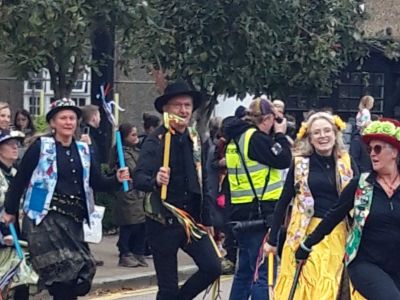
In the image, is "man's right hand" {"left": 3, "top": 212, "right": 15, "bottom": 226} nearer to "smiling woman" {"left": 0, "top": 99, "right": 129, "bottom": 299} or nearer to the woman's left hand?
"smiling woman" {"left": 0, "top": 99, "right": 129, "bottom": 299}

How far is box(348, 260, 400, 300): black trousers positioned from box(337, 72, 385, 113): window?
18.1m

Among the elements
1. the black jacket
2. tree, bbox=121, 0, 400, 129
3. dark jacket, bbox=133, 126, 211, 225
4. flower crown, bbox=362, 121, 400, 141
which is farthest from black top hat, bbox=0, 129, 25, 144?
the black jacket

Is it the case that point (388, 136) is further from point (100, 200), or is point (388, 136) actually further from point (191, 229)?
point (100, 200)

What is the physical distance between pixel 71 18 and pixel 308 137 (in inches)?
163

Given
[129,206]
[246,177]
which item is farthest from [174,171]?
[129,206]

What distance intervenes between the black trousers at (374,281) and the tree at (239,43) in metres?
7.55

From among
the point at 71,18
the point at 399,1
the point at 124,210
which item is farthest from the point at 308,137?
the point at 399,1

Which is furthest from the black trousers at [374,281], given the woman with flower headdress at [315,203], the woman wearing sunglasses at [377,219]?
the woman with flower headdress at [315,203]

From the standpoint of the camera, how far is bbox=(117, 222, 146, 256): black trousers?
1369 cm

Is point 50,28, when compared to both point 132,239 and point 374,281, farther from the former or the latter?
point 374,281

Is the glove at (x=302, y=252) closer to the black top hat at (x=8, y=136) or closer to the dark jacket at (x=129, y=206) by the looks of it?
the black top hat at (x=8, y=136)

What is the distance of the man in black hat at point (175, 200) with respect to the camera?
9.09 meters

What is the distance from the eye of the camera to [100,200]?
15.9 meters

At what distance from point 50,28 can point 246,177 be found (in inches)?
134
